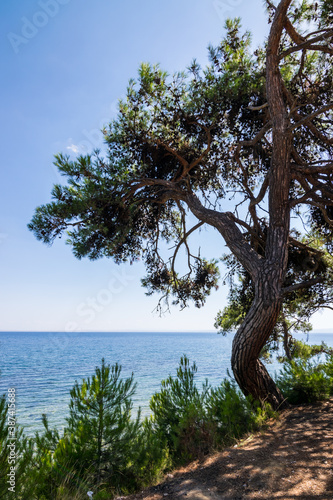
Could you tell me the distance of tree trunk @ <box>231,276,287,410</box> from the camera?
14.5 ft

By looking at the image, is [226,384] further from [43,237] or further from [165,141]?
[165,141]

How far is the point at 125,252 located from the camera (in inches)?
262

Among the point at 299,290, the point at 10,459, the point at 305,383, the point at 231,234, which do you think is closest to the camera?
the point at 10,459

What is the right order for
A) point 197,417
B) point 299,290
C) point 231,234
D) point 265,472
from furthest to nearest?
point 299,290 < point 231,234 < point 197,417 < point 265,472

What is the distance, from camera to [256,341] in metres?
4.46

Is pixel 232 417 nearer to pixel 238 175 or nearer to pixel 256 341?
pixel 256 341

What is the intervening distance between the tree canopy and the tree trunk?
0.02m

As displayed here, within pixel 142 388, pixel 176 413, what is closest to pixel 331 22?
pixel 176 413

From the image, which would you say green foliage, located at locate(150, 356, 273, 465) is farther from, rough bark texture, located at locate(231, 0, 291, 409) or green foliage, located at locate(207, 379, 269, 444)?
rough bark texture, located at locate(231, 0, 291, 409)

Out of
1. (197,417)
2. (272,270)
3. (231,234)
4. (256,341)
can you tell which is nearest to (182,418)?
(197,417)

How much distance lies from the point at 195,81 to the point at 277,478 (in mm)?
6285

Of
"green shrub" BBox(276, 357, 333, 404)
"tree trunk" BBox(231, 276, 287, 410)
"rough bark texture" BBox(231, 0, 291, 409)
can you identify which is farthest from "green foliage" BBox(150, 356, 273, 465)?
"green shrub" BBox(276, 357, 333, 404)

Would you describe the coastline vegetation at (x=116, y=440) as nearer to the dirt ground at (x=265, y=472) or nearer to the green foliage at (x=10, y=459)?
the dirt ground at (x=265, y=472)

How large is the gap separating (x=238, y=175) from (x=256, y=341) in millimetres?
3961
